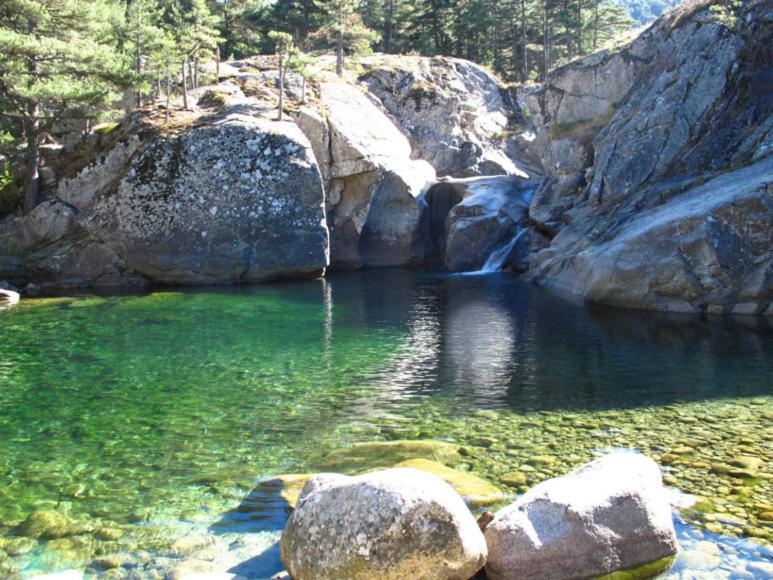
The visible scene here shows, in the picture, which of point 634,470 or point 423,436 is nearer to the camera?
point 634,470

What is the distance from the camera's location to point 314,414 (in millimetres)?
12070

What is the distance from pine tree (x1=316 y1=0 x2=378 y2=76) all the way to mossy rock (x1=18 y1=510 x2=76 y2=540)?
42819 mm

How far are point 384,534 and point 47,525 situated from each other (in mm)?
4336

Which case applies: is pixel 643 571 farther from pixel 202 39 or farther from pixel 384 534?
pixel 202 39

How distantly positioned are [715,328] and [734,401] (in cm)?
837

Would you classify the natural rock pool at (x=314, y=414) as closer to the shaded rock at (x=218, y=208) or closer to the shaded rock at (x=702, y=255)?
the shaded rock at (x=702, y=255)

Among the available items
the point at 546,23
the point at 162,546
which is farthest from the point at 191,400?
the point at 546,23

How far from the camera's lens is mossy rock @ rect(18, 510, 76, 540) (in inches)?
298

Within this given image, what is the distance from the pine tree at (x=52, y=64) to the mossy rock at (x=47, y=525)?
23.7 m

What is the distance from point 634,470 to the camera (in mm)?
6996

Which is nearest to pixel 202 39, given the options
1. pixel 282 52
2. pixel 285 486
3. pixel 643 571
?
pixel 282 52

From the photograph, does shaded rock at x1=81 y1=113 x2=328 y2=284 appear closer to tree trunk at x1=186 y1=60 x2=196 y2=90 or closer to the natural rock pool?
tree trunk at x1=186 y1=60 x2=196 y2=90

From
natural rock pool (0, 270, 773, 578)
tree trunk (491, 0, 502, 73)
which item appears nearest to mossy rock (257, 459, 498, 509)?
natural rock pool (0, 270, 773, 578)

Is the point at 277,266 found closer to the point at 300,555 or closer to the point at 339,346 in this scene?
the point at 339,346
